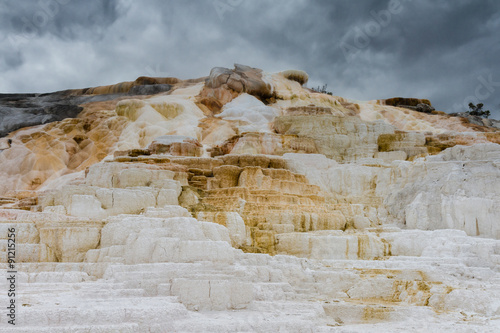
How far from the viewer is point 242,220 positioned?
17266mm

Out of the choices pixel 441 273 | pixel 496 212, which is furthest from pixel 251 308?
pixel 496 212

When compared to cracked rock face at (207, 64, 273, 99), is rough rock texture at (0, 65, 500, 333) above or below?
below

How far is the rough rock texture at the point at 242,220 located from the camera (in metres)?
9.52

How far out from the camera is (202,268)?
10.9 meters

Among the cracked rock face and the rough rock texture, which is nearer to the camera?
the rough rock texture

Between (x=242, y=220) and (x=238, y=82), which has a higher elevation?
(x=238, y=82)

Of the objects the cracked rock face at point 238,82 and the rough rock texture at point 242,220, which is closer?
the rough rock texture at point 242,220

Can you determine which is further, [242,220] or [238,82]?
[238,82]

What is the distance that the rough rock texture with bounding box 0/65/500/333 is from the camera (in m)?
9.52

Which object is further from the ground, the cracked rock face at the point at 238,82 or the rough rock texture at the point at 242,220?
the cracked rock face at the point at 238,82

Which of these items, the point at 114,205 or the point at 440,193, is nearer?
the point at 114,205

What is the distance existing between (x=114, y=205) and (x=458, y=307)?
11.1 metres

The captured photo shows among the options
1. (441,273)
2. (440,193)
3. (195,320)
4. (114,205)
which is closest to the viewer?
(195,320)

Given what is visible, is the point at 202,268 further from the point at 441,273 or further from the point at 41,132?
the point at 41,132
